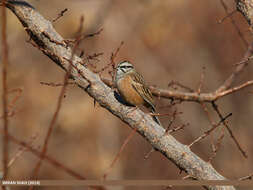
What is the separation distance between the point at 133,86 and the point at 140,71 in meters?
5.19

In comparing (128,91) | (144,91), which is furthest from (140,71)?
(128,91)

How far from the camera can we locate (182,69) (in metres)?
11.9


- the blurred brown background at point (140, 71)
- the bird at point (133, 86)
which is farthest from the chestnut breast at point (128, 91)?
the blurred brown background at point (140, 71)

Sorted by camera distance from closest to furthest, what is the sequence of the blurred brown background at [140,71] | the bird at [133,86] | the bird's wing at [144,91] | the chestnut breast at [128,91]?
the chestnut breast at [128,91] < the bird at [133,86] < the bird's wing at [144,91] < the blurred brown background at [140,71]

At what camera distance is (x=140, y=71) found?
11.4m

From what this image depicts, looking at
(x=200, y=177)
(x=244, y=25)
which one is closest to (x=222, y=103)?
(x=244, y=25)

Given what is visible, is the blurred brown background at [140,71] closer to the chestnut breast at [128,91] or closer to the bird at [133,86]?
the bird at [133,86]

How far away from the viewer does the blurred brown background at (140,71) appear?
32.8 ft

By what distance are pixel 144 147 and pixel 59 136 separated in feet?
7.18

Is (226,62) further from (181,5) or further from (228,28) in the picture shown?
(181,5)

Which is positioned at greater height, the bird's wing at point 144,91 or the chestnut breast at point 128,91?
the bird's wing at point 144,91

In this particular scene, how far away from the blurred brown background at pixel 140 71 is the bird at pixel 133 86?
9.52 feet

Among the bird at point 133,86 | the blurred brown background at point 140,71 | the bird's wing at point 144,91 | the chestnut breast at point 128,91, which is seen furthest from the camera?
the blurred brown background at point 140,71

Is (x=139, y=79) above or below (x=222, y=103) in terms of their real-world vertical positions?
below
